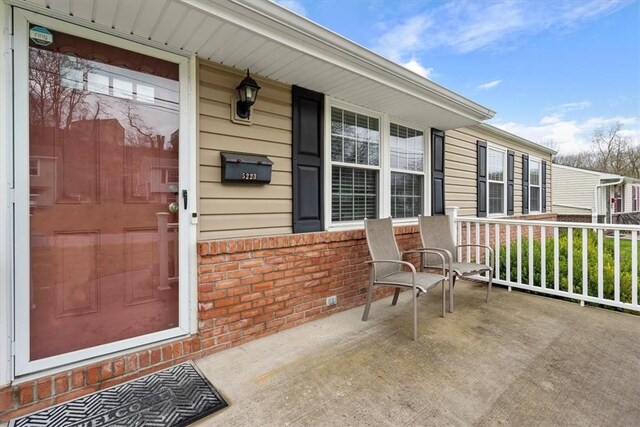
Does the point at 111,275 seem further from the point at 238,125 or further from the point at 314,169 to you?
the point at 314,169

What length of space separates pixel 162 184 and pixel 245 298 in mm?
1158

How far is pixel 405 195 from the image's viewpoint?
174 inches

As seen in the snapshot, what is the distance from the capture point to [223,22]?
6.49 feet

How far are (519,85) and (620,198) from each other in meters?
11.1

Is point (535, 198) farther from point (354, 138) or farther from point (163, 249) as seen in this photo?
point (163, 249)

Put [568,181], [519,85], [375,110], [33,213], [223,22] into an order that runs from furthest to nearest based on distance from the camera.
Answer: [568,181] → [519,85] → [375,110] → [223,22] → [33,213]

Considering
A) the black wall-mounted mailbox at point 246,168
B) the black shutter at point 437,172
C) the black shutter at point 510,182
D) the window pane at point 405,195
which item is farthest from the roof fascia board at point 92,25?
the black shutter at point 510,182

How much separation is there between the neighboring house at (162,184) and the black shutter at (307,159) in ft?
0.05

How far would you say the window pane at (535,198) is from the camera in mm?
8422

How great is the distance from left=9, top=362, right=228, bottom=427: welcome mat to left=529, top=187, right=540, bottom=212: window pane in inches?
369

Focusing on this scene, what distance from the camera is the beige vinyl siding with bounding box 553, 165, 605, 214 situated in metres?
14.6

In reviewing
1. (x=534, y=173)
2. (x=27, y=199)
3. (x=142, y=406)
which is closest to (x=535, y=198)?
(x=534, y=173)

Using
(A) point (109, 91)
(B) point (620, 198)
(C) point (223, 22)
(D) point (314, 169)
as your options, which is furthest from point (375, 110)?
(B) point (620, 198)

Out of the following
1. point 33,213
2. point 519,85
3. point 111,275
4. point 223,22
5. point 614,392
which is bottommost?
point 614,392
